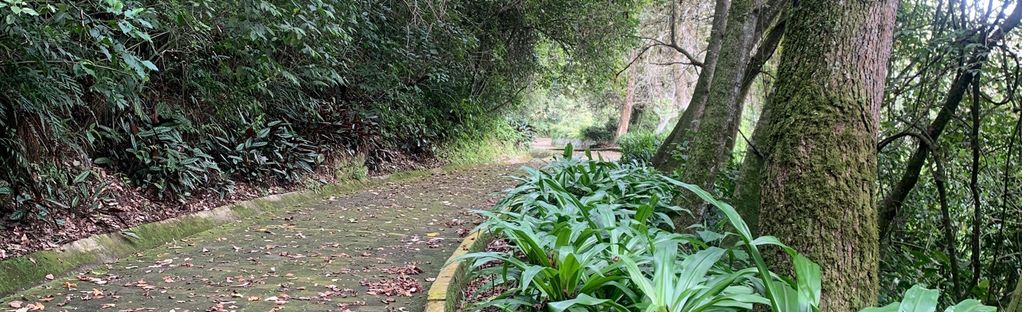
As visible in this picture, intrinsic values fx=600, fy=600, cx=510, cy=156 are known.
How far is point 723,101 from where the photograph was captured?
15.5 ft

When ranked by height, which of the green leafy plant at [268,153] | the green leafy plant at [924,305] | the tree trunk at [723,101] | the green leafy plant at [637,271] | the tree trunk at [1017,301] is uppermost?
the tree trunk at [723,101]

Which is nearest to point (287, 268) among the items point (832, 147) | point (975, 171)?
point (832, 147)

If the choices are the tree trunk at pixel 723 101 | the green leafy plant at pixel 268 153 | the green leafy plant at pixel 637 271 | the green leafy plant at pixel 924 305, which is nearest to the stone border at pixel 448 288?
the green leafy plant at pixel 637 271

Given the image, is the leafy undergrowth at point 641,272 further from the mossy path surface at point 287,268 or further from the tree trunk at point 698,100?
the tree trunk at point 698,100

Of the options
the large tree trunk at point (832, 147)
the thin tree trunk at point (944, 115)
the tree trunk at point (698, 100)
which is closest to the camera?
the large tree trunk at point (832, 147)

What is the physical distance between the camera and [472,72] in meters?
13.2

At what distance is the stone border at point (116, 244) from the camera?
150 inches

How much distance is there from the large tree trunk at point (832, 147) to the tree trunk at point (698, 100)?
4.36 meters

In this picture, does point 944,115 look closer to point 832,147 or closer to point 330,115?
point 832,147

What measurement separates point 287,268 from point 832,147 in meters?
3.69

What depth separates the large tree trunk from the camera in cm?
222

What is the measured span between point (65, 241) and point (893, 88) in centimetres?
596

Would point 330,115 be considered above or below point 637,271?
below

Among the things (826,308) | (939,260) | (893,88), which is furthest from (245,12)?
(939,260)
